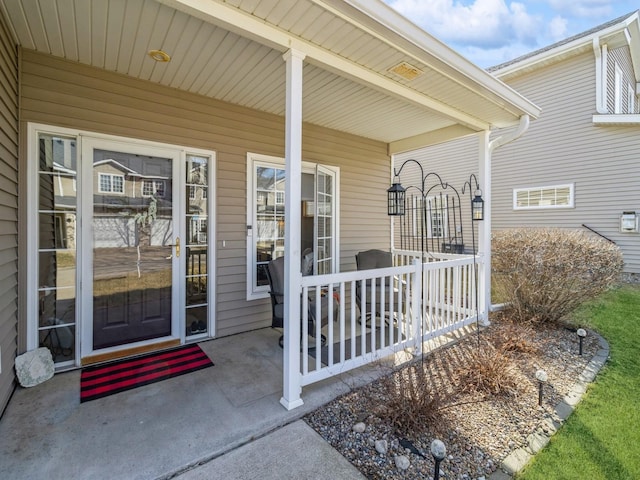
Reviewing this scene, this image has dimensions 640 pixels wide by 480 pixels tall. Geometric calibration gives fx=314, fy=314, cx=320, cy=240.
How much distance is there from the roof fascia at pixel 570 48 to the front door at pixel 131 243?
931cm

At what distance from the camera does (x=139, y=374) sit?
107 inches

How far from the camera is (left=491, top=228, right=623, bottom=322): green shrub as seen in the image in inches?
149

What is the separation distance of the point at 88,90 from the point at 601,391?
5.09m

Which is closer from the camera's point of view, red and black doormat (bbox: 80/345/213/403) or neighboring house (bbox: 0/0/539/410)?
neighboring house (bbox: 0/0/539/410)

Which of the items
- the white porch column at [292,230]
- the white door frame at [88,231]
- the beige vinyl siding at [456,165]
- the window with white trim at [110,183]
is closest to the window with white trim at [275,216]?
the white door frame at [88,231]

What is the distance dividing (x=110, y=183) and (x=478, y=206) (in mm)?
4167

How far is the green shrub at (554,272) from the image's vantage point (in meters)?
3.79

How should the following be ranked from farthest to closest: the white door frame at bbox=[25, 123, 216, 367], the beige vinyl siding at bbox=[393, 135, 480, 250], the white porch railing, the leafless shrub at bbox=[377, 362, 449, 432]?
the beige vinyl siding at bbox=[393, 135, 480, 250] < the white door frame at bbox=[25, 123, 216, 367] < the white porch railing < the leafless shrub at bbox=[377, 362, 449, 432]

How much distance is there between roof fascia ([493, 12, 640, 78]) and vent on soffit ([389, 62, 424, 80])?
7594 millimetres

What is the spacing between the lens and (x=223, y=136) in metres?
3.61

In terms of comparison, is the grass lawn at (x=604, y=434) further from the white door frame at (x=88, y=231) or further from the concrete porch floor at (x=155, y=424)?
the white door frame at (x=88, y=231)

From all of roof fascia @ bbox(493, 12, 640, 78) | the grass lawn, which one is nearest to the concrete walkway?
the grass lawn

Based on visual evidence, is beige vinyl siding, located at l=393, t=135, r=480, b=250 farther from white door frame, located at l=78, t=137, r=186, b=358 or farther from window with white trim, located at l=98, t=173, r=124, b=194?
window with white trim, located at l=98, t=173, r=124, b=194

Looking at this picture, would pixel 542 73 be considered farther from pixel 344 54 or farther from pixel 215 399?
pixel 215 399
